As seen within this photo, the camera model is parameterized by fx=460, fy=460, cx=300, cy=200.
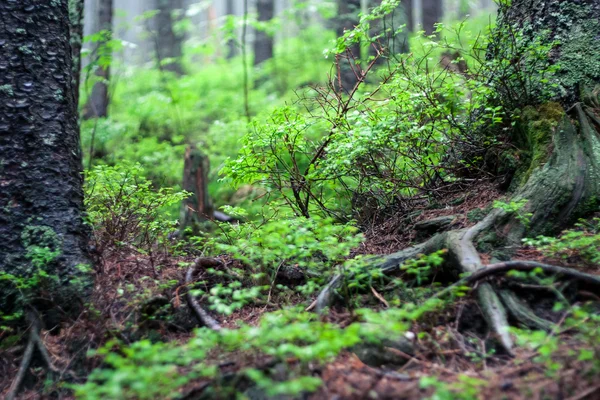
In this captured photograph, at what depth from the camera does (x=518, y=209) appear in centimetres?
382

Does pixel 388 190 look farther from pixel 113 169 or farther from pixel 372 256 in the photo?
pixel 113 169

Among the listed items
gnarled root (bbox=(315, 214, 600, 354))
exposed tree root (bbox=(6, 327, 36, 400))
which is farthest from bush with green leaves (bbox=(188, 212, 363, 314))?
exposed tree root (bbox=(6, 327, 36, 400))

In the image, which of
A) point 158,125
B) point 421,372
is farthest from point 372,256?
point 158,125

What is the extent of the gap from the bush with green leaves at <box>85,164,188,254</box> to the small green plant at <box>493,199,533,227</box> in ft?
9.75

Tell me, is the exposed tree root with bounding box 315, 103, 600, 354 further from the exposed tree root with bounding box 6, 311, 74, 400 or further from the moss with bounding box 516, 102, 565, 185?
the exposed tree root with bounding box 6, 311, 74, 400

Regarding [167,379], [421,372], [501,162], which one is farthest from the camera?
[501,162]

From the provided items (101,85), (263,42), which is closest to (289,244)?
(101,85)

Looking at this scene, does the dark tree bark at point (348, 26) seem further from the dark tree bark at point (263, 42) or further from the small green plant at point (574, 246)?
the small green plant at point (574, 246)

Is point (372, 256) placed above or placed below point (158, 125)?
below

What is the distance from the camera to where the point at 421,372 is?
2.77 meters

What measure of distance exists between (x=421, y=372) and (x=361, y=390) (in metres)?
0.47

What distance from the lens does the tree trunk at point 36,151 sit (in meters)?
3.72

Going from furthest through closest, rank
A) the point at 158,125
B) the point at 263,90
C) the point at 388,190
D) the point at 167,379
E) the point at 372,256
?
the point at 263,90, the point at 158,125, the point at 388,190, the point at 372,256, the point at 167,379

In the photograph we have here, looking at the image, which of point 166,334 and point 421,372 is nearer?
point 421,372
